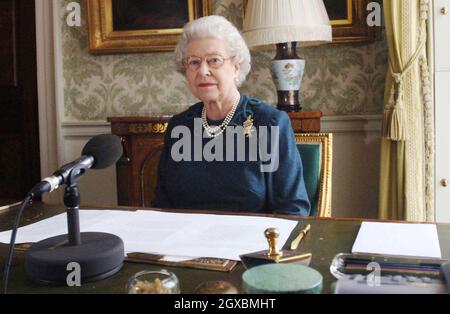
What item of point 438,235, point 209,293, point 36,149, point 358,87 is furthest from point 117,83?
point 209,293

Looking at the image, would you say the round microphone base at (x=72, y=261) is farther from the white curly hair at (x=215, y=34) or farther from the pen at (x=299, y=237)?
the white curly hair at (x=215, y=34)

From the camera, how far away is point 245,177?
156 centimetres

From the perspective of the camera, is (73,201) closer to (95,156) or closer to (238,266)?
(95,156)

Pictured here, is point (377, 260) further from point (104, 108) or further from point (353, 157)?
point (104, 108)

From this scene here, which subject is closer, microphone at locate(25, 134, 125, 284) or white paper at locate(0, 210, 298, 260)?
microphone at locate(25, 134, 125, 284)

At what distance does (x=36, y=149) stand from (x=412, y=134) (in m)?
2.12

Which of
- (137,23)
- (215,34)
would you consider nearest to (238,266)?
(215,34)

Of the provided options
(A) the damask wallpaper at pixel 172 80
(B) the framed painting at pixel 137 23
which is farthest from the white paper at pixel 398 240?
(B) the framed painting at pixel 137 23

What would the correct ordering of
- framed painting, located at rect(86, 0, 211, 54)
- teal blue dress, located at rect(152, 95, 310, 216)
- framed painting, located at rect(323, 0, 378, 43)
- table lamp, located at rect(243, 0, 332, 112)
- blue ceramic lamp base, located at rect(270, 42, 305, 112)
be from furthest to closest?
framed painting, located at rect(86, 0, 211, 54)
framed painting, located at rect(323, 0, 378, 43)
blue ceramic lamp base, located at rect(270, 42, 305, 112)
table lamp, located at rect(243, 0, 332, 112)
teal blue dress, located at rect(152, 95, 310, 216)

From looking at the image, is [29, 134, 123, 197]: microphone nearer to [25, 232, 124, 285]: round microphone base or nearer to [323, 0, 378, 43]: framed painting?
[25, 232, 124, 285]: round microphone base

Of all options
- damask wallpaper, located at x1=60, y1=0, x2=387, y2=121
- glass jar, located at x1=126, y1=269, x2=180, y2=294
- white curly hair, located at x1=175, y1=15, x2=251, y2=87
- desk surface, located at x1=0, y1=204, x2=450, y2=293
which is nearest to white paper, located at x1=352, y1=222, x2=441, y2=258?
desk surface, located at x1=0, y1=204, x2=450, y2=293

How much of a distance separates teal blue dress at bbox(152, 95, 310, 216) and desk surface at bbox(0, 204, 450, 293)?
0.36 metres

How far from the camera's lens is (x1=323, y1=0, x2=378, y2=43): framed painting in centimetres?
238

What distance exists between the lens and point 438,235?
3.34ft
